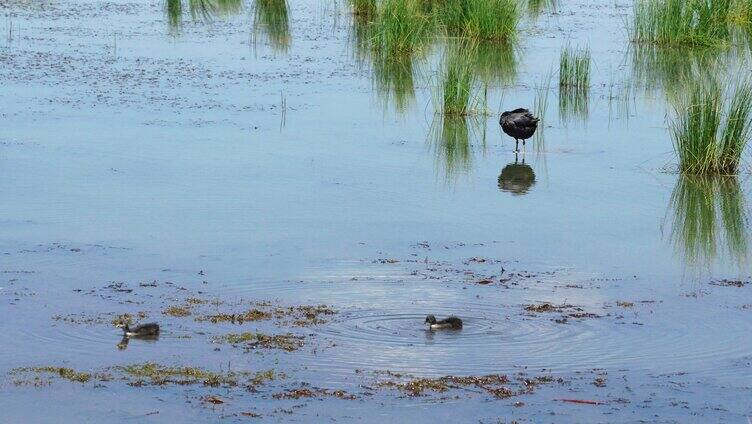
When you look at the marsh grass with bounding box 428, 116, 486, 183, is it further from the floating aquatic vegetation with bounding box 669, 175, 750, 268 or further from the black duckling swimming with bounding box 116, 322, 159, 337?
the black duckling swimming with bounding box 116, 322, 159, 337

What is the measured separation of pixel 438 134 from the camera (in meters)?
14.6

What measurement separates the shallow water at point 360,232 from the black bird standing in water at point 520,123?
256mm

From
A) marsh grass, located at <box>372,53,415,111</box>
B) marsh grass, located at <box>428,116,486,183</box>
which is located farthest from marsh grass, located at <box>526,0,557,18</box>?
marsh grass, located at <box>428,116,486,183</box>

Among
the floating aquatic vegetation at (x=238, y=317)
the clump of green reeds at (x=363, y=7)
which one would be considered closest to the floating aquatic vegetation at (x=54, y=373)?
the floating aquatic vegetation at (x=238, y=317)

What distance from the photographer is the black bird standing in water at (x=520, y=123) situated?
13523mm

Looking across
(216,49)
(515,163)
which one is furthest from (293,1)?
(515,163)

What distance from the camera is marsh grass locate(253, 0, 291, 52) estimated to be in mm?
21177

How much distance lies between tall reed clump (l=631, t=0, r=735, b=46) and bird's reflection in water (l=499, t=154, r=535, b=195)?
8674 millimetres

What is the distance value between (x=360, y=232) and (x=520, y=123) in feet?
12.5

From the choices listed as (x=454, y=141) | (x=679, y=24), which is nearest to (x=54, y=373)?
(x=454, y=141)

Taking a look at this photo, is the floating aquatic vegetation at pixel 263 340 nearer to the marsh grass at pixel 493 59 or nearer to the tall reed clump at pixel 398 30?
the marsh grass at pixel 493 59

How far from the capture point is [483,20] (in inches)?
832

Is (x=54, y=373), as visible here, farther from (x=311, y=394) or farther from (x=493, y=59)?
(x=493, y=59)

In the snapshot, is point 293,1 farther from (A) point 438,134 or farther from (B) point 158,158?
(B) point 158,158
